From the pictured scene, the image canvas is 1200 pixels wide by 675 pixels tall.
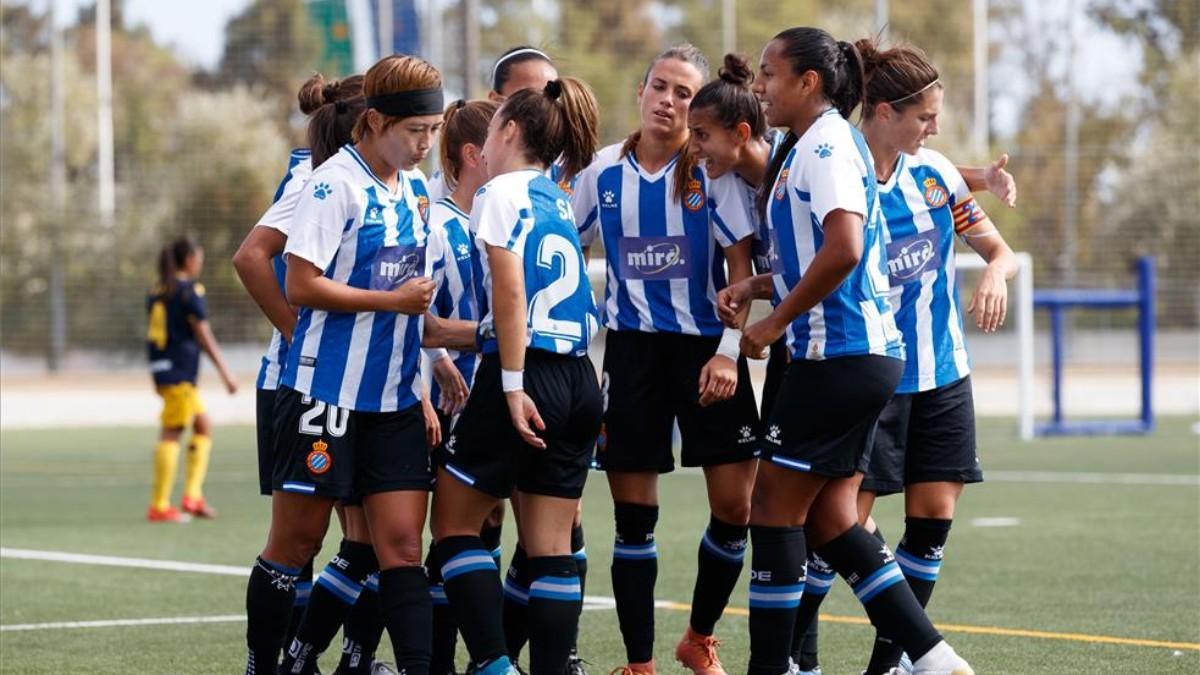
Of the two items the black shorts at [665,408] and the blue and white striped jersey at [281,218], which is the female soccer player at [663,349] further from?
the blue and white striped jersey at [281,218]

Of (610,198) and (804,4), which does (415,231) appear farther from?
(804,4)

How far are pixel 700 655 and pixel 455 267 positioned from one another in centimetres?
152

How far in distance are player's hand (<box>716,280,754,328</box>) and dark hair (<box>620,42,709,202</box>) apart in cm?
49

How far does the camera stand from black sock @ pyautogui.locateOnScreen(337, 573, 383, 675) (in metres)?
6.16

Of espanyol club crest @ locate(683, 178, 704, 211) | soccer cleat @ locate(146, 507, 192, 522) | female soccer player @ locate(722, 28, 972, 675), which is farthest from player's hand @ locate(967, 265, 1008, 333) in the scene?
soccer cleat @ locate(146, 507, 192, 522)

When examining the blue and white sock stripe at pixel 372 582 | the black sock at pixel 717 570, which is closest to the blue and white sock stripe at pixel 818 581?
the black sock at pixel 717 570

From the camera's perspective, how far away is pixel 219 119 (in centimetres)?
4244

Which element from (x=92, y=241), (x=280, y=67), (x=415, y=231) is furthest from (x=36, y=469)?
(x=280, y=67)

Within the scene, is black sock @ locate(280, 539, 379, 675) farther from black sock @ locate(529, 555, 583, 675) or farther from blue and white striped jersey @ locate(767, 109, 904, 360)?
blue and white striped jersey @ locate(767, 109, 904, 360)

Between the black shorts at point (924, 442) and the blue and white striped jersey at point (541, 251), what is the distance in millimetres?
1107

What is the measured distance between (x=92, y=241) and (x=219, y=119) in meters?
9.48

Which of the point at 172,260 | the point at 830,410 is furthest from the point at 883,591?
the point at 172,260

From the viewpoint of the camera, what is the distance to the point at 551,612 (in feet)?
17.8

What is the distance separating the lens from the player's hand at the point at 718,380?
18.7 feet
